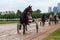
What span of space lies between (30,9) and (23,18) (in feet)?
3.18

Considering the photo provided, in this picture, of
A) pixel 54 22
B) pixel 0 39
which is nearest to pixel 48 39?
pixel 0 39

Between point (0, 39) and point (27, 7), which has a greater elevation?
point (27, 7)

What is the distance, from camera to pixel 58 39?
50.6 feet

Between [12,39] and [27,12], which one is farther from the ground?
[27,12]

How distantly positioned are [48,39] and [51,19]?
2598 cm

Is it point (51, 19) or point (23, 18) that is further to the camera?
point (51, 19)

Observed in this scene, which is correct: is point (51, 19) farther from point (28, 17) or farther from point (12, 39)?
point (12, 39)

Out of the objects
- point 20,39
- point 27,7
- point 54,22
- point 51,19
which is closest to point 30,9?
point 27,7

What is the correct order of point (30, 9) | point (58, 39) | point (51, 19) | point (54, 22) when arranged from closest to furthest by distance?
point (58, 39)
point (30, 9)
point (51, 19)
point (54, 22)

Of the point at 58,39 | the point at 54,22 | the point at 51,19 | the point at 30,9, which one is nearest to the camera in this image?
the point at 58,39

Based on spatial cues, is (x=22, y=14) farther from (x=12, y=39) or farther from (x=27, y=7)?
(x=12, y=39)

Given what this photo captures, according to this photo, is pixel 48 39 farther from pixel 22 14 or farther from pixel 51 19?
pixel 51 19

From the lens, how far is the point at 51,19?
4138 centimetres

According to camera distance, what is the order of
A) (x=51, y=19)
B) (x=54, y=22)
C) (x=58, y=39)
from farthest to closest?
(x=54, y=22) < (x=51, y=19) < (x=58, y=39)
